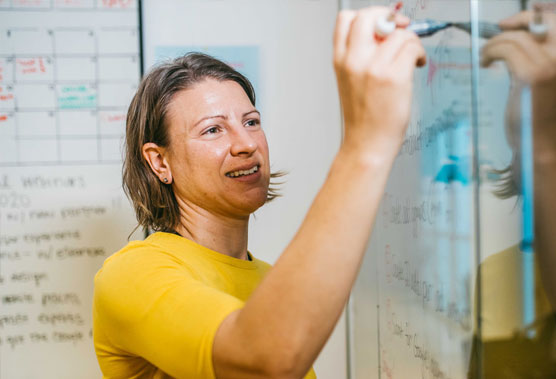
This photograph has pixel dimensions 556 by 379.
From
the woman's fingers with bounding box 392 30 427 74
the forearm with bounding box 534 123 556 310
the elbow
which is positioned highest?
the woman's fingers with bounding box 392 30 427 74

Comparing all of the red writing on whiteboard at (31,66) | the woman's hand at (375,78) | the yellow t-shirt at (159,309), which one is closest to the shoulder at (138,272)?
the yellow t-shirt at (159,309)

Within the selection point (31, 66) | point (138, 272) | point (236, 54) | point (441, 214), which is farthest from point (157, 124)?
point (31, 66)

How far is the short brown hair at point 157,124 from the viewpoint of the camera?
992 mm

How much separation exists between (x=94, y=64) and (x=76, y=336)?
945 mm

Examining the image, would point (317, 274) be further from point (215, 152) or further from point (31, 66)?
point (31, 66)

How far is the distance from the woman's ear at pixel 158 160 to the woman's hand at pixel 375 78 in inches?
23.0

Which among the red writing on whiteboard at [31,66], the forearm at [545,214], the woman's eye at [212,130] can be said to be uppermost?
the red writing on whiteboard at [31,66]

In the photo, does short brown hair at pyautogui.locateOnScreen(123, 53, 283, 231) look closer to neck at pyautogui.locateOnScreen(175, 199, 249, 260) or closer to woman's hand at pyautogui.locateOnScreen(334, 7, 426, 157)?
neck at pyautogui.locateOnScreen(175, 199, 249, 260)

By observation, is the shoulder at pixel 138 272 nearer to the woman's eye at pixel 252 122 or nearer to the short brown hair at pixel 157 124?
the short brown hair at pixel 157 124

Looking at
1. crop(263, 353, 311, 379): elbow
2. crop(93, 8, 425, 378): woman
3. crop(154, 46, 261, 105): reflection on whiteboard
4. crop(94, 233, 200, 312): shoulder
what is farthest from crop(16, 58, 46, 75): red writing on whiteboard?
crop(263, 353, 311, 379): elbow

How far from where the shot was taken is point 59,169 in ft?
5.66

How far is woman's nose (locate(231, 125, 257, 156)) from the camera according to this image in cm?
94

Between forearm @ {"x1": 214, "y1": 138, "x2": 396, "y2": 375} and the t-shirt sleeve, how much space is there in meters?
0.06

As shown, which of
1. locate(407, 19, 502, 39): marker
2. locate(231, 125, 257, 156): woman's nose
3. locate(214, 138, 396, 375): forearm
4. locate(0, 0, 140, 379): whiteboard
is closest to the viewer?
locate(214, 138, 396, 375): forearm
